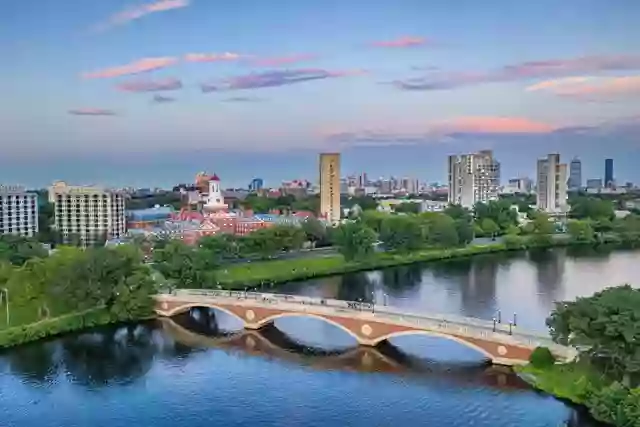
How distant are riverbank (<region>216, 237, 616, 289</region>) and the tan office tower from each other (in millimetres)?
11488

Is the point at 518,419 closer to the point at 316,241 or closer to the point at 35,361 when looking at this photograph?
the point at 35,361

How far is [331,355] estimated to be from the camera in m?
11.6

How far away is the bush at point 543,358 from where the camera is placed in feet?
32.0

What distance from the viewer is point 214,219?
28.3 m

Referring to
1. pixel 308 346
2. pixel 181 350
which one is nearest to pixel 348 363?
pixel 308 346

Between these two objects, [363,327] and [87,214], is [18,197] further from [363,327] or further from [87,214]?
[363,327]

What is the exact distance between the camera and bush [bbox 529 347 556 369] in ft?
32.0

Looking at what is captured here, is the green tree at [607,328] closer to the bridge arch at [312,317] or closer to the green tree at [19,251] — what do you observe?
the bridge arch at [312,317]

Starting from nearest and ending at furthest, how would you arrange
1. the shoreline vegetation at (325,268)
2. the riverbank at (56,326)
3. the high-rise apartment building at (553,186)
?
the shoreline vegetation at (325,268)
the riverbank at (56,326)
the high-rise apartment building at (553,186)

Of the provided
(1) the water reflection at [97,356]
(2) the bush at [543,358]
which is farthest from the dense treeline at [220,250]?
(2) the bush at [543,358]

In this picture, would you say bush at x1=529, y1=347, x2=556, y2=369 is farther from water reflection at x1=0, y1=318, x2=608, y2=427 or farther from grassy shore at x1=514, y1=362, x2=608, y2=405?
water reflection at x1=0, y1=318, x2=608, y2=427

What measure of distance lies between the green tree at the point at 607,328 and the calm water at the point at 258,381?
2.56 ft

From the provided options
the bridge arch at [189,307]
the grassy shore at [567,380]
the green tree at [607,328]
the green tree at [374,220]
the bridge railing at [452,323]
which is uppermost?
the green tree at [374,220]

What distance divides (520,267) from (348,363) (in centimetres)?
1185
